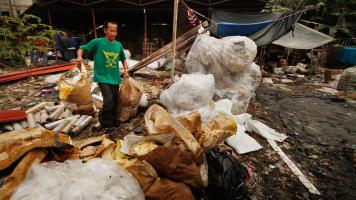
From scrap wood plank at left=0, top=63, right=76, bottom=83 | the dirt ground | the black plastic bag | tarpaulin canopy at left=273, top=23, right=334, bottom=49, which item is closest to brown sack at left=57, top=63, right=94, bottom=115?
the dirt ground

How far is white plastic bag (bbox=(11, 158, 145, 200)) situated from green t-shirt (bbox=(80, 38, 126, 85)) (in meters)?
1.77

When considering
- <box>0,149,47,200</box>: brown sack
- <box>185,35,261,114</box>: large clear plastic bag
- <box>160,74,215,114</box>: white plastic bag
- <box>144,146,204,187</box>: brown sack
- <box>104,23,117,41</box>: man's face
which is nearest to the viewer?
<box>0,149,47,200</box>: brown sack

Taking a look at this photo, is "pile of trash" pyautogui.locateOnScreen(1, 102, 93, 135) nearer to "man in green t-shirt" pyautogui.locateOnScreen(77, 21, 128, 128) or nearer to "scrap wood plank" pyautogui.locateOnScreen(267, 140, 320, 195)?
"man in green t-shirt" pyautogui.locateOnScreen(77, 21, 128, 128)

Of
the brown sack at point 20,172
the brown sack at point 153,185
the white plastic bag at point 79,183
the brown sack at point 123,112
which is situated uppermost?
the white plastic bag at point 79,183

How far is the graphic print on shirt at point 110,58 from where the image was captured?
3.14 metres

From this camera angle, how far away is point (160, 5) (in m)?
9.10

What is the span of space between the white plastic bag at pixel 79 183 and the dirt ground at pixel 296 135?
1.36m

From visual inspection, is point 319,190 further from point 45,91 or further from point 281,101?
point 45,91

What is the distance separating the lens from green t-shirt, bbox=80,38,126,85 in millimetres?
3109

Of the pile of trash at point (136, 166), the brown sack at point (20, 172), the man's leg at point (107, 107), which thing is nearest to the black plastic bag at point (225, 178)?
the pile of trash at point (136, 166)

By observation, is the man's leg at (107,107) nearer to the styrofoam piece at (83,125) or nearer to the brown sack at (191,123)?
the styrofoam piece at (83,125)

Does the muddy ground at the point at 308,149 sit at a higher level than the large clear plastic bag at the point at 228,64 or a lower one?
lower

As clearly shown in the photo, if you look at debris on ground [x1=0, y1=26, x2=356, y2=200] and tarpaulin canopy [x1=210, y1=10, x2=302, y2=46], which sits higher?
tarpaulin canopy [x1=210, y1=10, x2=302, y2=46]

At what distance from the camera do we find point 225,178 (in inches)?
81.0
